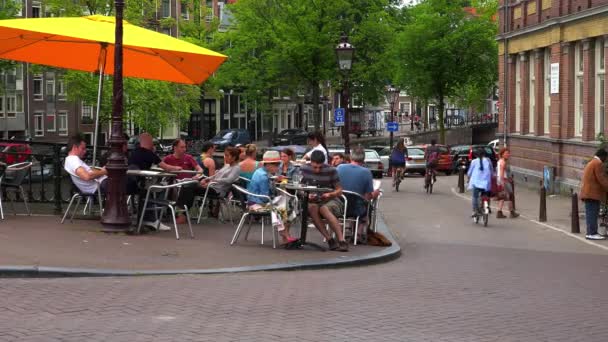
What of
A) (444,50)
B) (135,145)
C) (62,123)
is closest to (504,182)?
(135,145)

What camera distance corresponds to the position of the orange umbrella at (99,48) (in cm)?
1488

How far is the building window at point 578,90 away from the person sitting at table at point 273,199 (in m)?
18.5

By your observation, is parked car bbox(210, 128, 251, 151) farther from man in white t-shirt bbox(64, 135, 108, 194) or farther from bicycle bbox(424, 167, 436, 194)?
man in white t-shirt bbox(64, 135, 108, 194)

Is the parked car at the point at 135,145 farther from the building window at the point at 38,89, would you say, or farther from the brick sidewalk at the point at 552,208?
the building window at the point at 38,89

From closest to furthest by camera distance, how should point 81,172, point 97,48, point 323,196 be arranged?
1. point 323,196
2. point 81,172
3. point 97,48

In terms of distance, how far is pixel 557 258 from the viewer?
1570 centimetres

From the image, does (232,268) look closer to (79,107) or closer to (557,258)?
(557,258)

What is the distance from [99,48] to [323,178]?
5.11 m

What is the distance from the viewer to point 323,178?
14.5 metres

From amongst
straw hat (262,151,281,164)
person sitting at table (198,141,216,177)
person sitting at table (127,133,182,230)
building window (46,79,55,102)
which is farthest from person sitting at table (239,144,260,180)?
building window (46,79,55,102)

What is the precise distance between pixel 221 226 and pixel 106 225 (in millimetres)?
2877

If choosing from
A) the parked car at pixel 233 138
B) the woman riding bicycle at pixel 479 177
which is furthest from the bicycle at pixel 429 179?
the parked car at pixel 233 138

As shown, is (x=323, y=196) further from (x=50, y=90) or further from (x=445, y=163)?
(x=50, y=90)

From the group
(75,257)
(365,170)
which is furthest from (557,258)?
(75,257)
